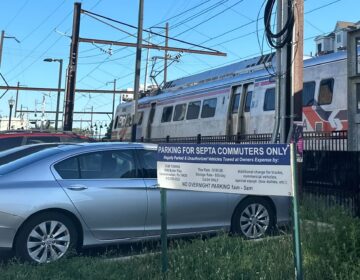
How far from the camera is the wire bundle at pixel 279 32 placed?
898cm

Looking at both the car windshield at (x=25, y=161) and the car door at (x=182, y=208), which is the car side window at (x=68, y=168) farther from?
the car door at (x=182, y=208)

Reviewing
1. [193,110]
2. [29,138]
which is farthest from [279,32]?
[193,110]

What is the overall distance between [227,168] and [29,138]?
8.81m

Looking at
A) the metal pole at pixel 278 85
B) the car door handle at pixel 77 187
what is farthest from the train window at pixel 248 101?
the car door handle at pixel 77 187

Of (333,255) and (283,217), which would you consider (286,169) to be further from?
(283,217)

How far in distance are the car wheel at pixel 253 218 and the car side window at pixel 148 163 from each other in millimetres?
1397

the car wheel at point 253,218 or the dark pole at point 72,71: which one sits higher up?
the dark pole at point 72,71

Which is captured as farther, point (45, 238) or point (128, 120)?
point (128, 120)

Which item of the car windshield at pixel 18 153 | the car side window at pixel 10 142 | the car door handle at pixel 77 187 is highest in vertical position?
the car side window at pixel 10 142

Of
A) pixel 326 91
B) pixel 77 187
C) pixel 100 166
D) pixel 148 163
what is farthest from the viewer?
pixel 326 91

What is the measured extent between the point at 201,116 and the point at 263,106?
419cm

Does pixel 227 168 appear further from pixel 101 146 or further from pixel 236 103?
pixel 236 103

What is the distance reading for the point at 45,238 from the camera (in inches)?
235

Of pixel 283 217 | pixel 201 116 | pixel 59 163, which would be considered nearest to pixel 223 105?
pixel 201 116
